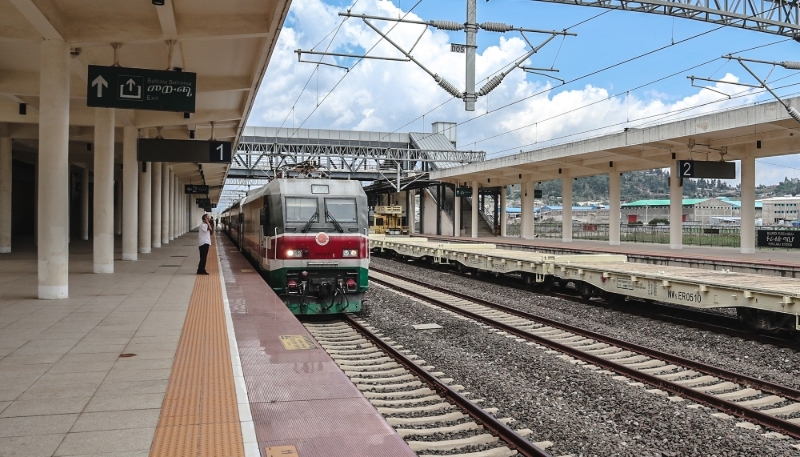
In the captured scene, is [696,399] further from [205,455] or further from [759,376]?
[205,455]

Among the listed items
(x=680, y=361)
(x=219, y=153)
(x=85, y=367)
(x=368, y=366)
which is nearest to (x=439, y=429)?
(x=368, y=366)

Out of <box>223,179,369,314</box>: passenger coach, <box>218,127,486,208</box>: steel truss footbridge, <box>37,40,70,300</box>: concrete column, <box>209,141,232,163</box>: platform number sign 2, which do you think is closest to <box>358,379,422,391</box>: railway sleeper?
<box>223,179,369,314</box>: passenger coach

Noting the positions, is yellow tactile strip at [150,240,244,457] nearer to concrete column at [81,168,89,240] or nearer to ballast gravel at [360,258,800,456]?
ballast gravel at [360,258,800,456]

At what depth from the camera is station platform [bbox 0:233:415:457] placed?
14.7ft

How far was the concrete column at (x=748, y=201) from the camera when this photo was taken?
25.4 m

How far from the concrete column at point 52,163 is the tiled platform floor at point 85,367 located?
1.82 ft

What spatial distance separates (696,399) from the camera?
23.2ft

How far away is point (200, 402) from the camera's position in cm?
525

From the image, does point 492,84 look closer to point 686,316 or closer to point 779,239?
point 686,316

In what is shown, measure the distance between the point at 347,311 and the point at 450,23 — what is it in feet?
21.6

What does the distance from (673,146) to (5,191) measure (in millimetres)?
26247

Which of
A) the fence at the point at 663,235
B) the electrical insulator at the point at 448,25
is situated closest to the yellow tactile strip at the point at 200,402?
the electrical insulator at the point at 448,25

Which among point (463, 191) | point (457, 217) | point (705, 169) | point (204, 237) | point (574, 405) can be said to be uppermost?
point (463, 191)

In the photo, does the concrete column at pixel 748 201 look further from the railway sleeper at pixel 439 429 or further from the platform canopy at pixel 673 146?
the railway sleeper at pixel 439 429
